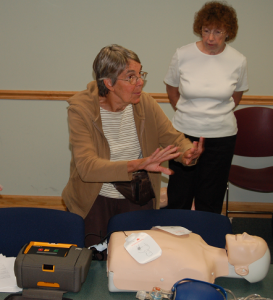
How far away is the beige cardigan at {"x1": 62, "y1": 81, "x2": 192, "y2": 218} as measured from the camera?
64.2 inches

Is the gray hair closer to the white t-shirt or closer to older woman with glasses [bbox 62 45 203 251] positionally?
older woman with glasses [bbox 62 45 203 251]

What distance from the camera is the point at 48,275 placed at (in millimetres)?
1098

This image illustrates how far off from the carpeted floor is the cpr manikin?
6.50ft

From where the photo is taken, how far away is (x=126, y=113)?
1.89 m

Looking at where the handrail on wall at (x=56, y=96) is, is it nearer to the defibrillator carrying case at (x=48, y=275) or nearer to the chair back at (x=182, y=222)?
the chair back at (x=182, y=222)

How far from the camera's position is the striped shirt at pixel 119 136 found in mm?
1837

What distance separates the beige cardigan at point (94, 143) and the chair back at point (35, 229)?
239 millimetres

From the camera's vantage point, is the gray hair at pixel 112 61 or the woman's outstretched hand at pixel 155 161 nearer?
the woman's outstretched hand at pixel 155 161

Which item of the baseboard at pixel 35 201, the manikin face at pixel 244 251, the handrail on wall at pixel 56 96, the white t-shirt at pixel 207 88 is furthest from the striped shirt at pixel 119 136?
the baseboard at pixel 35 201

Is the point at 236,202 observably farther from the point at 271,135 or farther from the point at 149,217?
the point at 149,217

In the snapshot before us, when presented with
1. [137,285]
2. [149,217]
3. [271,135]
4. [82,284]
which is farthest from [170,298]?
[271,135]

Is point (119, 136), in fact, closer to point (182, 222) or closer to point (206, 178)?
point (182, 222)

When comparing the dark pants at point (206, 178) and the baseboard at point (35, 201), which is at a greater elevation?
the dark pants at point (206, 178)

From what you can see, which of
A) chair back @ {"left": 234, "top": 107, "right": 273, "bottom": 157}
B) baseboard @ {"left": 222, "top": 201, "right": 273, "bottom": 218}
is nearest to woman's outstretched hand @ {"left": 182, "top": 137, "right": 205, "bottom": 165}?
chair back @ {"left": 234, "top": 107, "right": 273, "bottom": 157}
